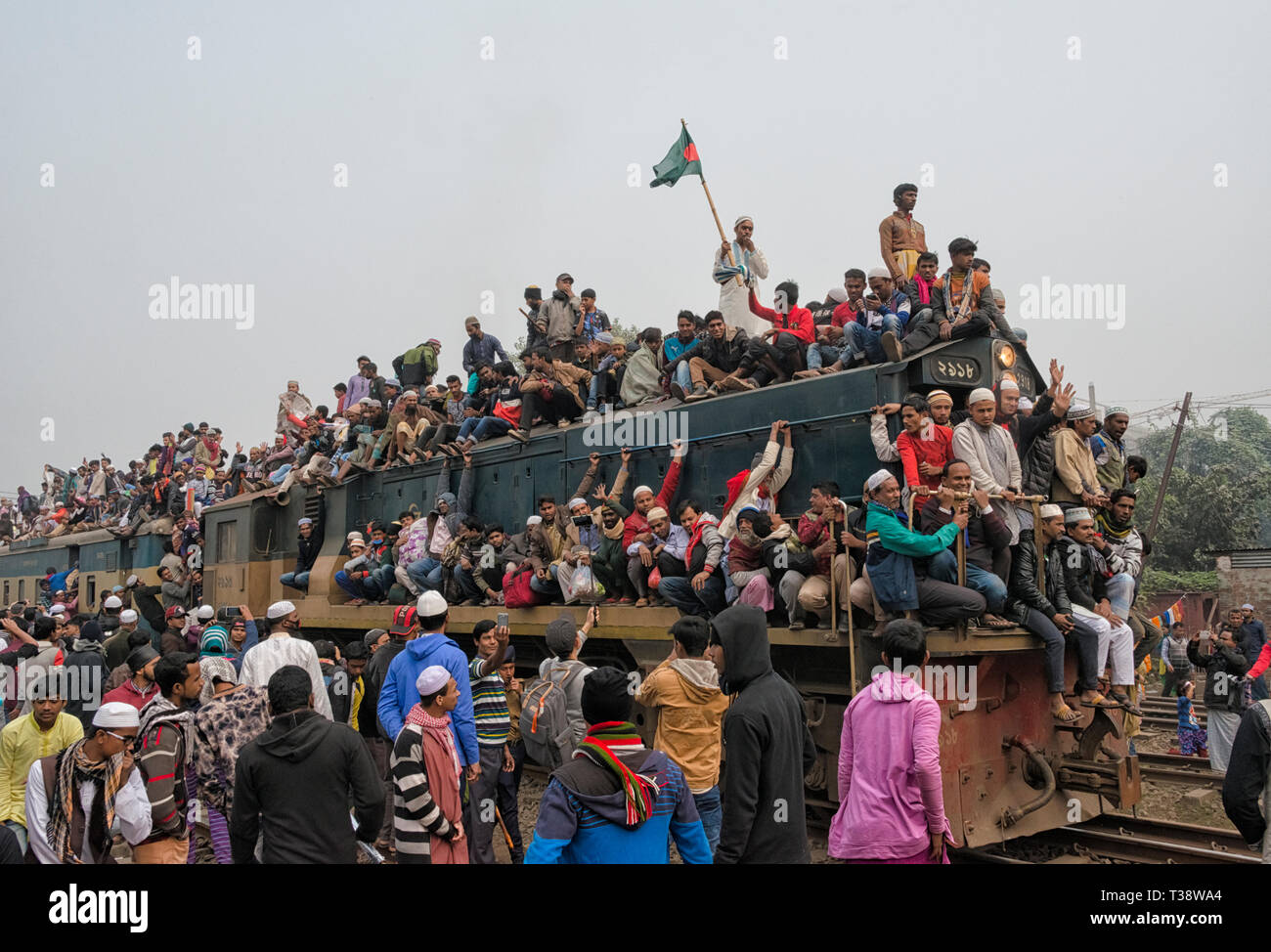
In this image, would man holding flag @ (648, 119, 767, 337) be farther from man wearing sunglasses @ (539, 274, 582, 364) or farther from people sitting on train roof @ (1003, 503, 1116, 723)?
people sitting on train roof @ (1003, 503, 1116, 723)

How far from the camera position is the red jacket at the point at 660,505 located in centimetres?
965

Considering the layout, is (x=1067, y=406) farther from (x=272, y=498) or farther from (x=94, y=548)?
(x=94, y=548)

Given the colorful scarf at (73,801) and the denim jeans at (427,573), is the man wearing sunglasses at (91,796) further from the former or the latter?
the denim jeans at (427,573)

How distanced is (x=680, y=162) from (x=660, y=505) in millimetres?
5068

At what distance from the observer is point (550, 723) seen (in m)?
6.56

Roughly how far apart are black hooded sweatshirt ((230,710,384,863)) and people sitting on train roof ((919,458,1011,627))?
432 cm

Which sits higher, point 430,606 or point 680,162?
point 680,162

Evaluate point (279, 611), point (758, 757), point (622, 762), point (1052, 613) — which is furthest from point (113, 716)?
point (1052, 613)

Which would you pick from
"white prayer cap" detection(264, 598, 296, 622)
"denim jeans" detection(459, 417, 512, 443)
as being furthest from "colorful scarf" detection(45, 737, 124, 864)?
"denim jeans" detection(459, 417, 512, 443)

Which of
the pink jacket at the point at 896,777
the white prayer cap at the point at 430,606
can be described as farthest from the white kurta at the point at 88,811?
the pink jacket at the point at 896,777

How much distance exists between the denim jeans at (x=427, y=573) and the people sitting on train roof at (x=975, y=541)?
6.19 m

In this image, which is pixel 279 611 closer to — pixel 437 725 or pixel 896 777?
pixel 437 725

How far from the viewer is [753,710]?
4.39 metres
